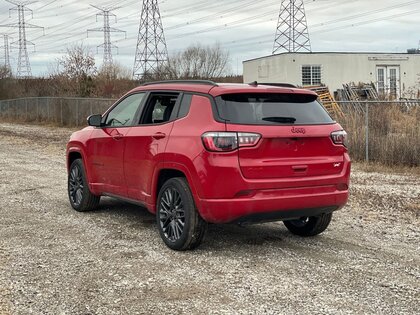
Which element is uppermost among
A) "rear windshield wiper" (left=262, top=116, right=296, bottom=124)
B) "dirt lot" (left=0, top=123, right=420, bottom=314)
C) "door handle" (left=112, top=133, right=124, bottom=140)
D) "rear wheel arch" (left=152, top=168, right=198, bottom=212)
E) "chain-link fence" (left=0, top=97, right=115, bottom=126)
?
"chain-link fence" (left=0, top=97, right=115, bottom=126)

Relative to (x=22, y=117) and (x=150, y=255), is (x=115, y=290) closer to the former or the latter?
(x=150, y=255)

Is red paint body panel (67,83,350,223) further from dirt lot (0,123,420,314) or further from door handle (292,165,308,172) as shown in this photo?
dirt lot (0,123,420,314)

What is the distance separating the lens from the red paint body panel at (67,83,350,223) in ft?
17.0

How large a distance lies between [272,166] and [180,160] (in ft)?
3.09

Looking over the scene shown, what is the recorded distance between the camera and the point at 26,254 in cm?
570

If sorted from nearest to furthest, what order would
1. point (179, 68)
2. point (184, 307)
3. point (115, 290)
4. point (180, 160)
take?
point (184, 307) → point (115, 290) → point (180, 160) → point (179, 68)

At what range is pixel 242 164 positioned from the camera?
5.15 meters

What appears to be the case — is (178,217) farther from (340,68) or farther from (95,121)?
(340,68)

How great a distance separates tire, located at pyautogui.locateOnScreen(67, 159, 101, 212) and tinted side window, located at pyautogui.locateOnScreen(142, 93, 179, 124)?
179 centimetres

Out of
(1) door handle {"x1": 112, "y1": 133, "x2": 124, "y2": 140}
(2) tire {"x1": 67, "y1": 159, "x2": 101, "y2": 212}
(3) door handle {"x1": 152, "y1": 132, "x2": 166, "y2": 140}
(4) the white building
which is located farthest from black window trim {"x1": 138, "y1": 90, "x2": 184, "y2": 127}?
(4) the white building

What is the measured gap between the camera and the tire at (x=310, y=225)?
6223mm

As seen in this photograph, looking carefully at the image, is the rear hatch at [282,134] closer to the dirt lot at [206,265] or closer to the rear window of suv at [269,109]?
the rear window of suv at [269,109]

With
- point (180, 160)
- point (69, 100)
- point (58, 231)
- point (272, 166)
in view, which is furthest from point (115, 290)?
point (69, 100)

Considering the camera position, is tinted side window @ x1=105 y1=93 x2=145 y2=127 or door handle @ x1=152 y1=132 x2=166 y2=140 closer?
door handle @ x1=152 y1=132 x2=166 y2=140
